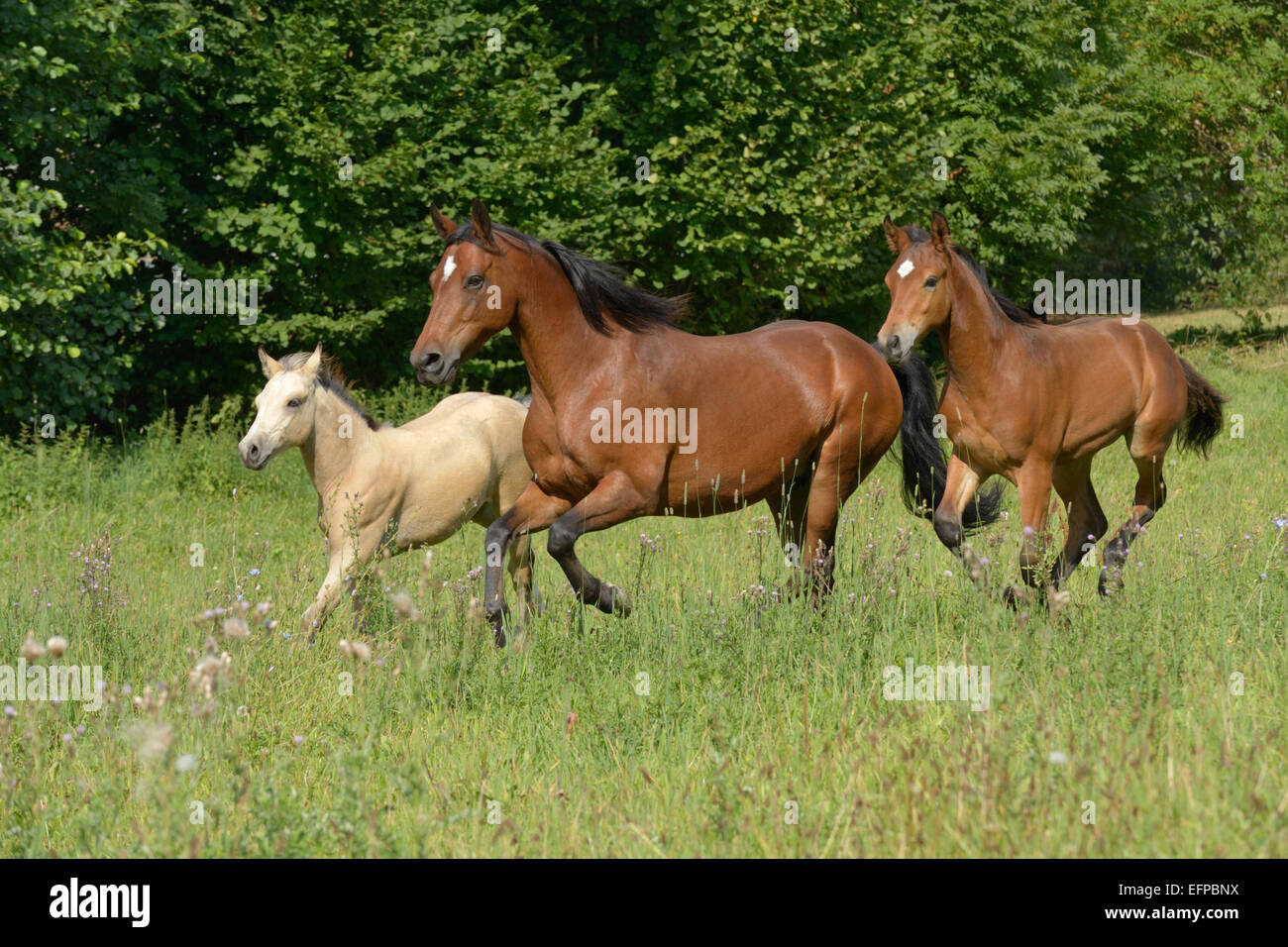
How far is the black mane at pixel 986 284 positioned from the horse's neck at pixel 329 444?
332cm

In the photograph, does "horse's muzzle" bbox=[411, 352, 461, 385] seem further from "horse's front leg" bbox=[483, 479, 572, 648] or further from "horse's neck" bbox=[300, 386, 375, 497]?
"horse's neck" bbox=[300, 386, 375, 497]

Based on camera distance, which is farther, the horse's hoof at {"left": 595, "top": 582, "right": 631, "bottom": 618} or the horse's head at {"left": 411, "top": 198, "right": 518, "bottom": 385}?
the horse's hoof at {"left": 595, "top": 582, "right": 631, "bottom": 618}

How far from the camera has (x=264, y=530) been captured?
11055 mm

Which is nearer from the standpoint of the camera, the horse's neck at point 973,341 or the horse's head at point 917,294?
the horse's head at point 917,294

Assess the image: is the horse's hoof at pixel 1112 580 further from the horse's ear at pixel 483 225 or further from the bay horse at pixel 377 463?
the horse's ear at pixel 483 225

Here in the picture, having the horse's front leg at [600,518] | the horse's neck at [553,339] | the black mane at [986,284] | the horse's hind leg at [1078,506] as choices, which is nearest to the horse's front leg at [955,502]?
the black mane at [986,284]

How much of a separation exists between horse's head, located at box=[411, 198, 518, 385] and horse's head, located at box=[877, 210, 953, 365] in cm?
192

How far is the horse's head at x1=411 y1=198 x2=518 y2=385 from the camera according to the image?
6.06 meters

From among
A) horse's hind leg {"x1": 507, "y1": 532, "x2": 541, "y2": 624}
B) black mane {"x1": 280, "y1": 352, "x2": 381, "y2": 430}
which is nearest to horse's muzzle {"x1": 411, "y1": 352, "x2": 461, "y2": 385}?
black mane {"x1": 280, "y1": 352, "x2": 381, "y2": 430}

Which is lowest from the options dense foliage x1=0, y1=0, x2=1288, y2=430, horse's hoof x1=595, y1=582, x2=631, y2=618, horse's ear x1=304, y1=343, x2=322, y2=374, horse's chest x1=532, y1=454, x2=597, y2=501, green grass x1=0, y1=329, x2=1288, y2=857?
green grass x1=0, y1=329, x2=1288, y2=857

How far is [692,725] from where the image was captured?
5.04m

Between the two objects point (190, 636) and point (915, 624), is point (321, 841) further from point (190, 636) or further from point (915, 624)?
point (915, 624)

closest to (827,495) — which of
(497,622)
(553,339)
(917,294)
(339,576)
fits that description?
(917,294)

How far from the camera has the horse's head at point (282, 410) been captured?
7.02 m
